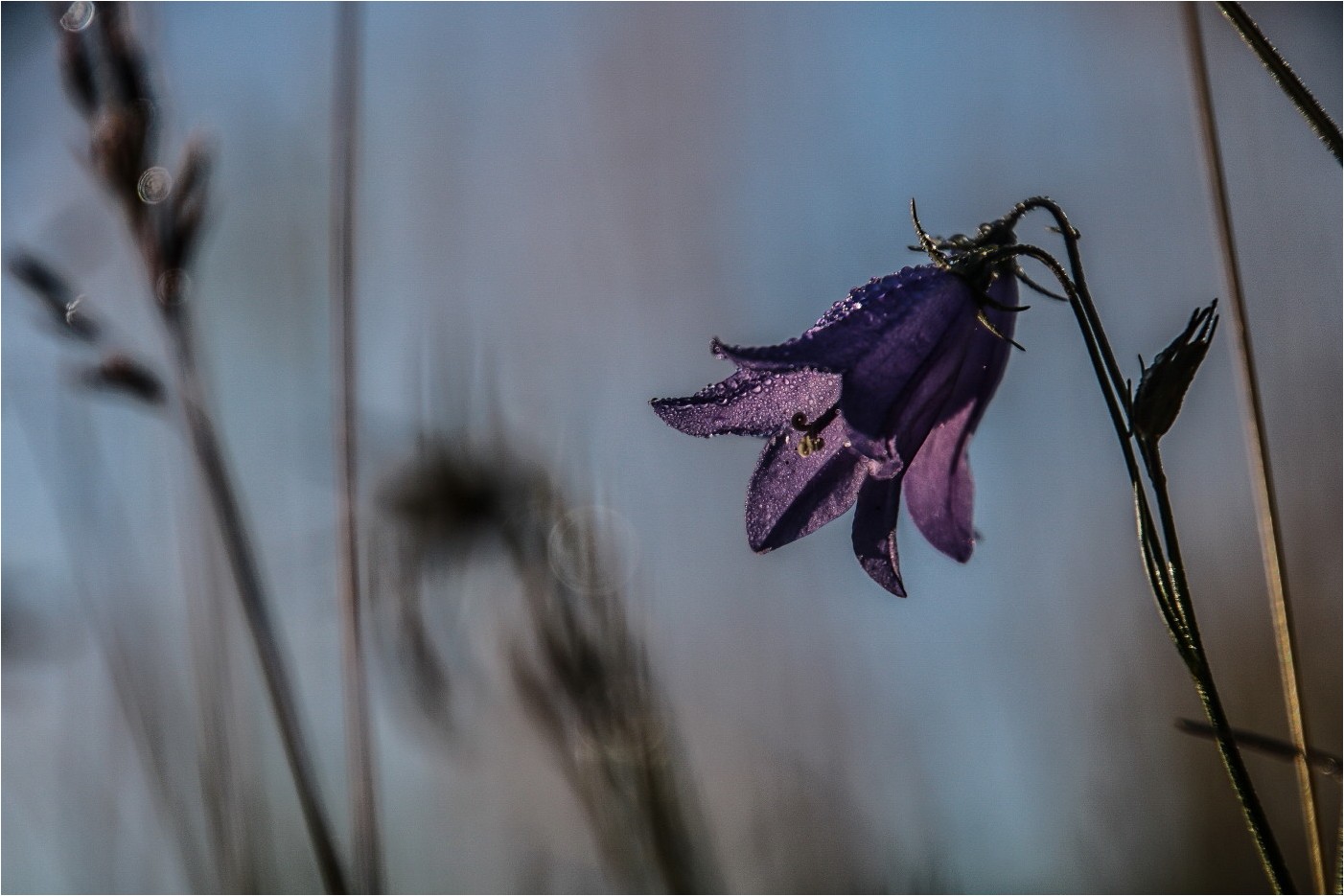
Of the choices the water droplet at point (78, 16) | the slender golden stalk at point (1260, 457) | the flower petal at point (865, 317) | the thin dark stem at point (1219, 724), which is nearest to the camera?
the thin dark stem at point (1219, 724)

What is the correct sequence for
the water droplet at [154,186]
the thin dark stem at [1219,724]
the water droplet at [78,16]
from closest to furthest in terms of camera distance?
the thin dark stem at [1219,724], the water droplet at [154,186], the water droplet at [78,16]

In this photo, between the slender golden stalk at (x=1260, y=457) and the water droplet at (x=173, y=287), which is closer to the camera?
the slender golden stalk at (x=1260, y=457)

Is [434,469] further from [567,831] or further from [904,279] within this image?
[904,279]

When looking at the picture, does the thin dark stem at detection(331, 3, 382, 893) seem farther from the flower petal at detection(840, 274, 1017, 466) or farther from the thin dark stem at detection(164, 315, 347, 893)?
the flower petal at detection(840, 274, 1017, 466)

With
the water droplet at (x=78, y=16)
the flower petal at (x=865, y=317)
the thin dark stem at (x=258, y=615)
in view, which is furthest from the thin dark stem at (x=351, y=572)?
the flower petal at (x=865, y=317)

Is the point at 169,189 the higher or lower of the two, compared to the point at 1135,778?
higher

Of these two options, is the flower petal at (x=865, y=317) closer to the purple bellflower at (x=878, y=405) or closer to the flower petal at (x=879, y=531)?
the purple bellflower at (x=878, y=405)

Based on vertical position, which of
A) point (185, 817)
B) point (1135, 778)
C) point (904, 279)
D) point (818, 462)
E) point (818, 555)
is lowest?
point (1135, 778)

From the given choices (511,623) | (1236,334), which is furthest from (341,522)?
(1236,334)
